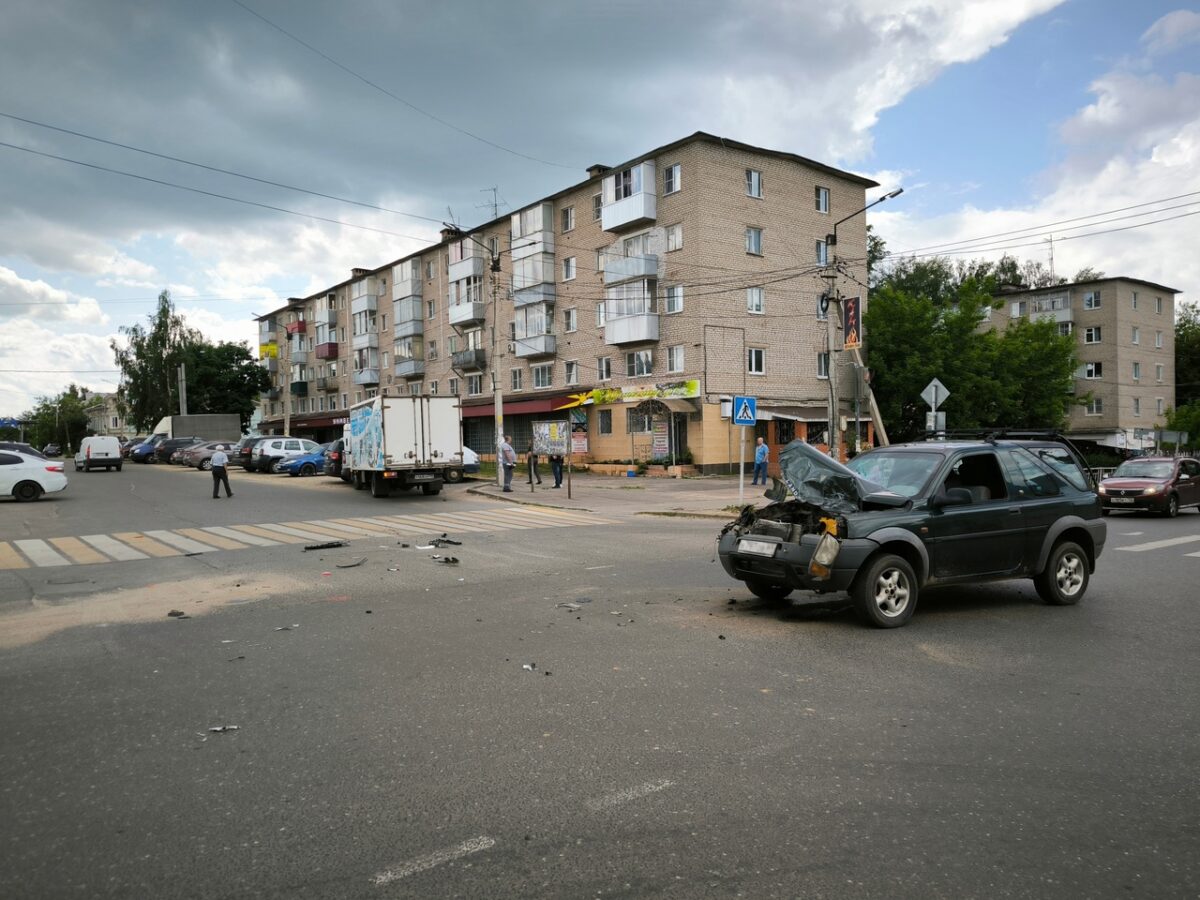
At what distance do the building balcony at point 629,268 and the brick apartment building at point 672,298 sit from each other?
7cm

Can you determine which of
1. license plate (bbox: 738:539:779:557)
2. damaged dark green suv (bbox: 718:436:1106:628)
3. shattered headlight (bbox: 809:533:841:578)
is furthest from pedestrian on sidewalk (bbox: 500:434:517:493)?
shattered headlight (bbox: 809:533:841:578)

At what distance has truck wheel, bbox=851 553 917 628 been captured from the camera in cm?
688

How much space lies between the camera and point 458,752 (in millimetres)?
4168

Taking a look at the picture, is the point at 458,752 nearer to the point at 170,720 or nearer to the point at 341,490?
the point at 170,720

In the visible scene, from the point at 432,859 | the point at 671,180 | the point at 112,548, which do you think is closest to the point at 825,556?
the point at 432,859

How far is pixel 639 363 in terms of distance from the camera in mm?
A: 37812

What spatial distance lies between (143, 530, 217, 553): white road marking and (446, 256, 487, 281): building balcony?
35274 millimetres

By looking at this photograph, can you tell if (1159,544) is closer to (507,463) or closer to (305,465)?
(507,463)

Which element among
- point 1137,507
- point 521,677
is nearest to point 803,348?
point 1137,507

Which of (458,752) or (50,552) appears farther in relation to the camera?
(50,552)

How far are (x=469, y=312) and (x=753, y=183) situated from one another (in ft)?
65.8

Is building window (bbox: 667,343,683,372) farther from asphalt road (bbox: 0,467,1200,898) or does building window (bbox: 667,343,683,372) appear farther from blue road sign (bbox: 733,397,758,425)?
asphalt road (bbox: 0,467,1200,898)

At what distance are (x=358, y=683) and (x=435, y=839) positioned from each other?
2.40 m

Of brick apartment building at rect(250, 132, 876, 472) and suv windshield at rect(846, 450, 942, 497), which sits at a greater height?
brick apartment building at rect(250, 132, 876, 472)
